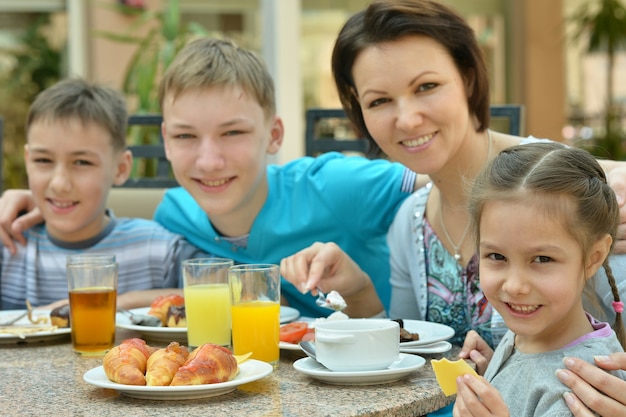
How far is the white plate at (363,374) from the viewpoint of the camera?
135cm

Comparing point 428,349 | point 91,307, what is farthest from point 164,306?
point 428,349

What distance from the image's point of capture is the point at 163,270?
2348 mm

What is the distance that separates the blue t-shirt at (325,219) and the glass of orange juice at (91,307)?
62 cm

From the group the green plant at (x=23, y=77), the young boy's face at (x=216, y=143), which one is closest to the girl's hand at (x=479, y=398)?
the young boy's face at (x=216, y=143)

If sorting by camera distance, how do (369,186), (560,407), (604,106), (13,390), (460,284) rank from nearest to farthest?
(560,407), (13,390), (460,284), (369,186), (604,106)

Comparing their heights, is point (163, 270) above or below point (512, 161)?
below

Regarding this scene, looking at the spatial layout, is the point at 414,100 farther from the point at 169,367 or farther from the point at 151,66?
the point at 151,66

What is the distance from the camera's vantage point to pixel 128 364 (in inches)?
52.4

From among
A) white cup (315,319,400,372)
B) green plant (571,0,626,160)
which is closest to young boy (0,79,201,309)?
white cup (315,319,400,372)

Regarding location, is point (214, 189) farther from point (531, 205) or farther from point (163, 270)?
point (531, 205)

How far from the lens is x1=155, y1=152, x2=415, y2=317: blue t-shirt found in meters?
2.27

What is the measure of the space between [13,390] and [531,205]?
2.71ft

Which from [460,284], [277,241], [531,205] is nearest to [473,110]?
[460,284]

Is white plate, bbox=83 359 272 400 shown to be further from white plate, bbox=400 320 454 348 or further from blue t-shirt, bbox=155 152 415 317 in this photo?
blue t-shirt, bbox=155 152 415 317
